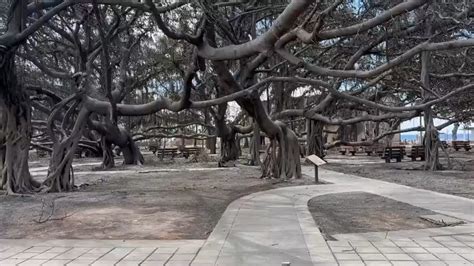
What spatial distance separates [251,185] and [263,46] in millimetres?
6539

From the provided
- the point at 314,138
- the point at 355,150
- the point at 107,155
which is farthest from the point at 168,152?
the point at 355,150

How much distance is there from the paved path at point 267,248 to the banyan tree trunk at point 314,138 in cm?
1727

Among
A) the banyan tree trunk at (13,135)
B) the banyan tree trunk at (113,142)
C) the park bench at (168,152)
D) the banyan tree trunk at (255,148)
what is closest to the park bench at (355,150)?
the park bench at (168,152)

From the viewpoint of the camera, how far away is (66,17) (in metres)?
16.3

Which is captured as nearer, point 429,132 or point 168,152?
point 429,132

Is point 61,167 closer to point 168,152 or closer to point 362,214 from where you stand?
point 362,214

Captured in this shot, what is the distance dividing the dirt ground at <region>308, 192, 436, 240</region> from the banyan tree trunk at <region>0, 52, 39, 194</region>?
751cm

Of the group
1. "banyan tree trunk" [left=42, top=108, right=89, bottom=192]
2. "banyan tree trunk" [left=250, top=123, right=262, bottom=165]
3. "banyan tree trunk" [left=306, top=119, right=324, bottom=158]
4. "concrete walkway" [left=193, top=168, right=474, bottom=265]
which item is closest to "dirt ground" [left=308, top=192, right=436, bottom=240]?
"concrete walkway" [left=193, top=168, right=474, bottom=265]

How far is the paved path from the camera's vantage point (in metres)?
5.42

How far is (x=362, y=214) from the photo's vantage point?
8.70 m

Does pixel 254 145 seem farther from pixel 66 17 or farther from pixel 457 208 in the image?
pixel 457 208

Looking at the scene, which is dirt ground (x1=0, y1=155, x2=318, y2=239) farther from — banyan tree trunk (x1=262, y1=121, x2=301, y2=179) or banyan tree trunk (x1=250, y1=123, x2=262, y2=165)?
banyan tree trunk (x1=250, y1=123, x2=262, y2=165)

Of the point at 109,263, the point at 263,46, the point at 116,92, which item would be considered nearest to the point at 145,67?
the point at 116,92

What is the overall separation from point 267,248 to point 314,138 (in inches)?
783
